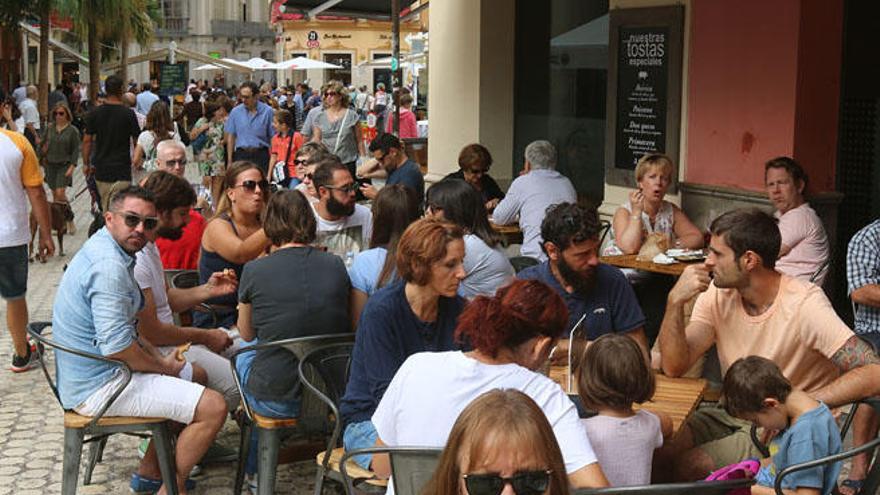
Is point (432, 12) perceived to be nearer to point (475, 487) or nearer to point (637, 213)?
point (637, 213)

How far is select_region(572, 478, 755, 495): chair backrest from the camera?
3861 mm

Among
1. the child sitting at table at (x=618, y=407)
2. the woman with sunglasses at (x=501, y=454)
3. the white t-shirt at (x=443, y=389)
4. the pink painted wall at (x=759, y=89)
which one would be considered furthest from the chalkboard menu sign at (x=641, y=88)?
the woman with sunglasses at (x=501, y=454)

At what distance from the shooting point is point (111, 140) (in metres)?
14.0

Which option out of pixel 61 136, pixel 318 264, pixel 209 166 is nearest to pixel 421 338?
pixel 318 264

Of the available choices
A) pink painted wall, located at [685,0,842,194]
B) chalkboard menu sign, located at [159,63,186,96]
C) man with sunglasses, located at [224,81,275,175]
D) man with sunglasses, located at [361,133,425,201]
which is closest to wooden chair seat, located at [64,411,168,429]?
pink painted wall, located at [685,0,842,194]

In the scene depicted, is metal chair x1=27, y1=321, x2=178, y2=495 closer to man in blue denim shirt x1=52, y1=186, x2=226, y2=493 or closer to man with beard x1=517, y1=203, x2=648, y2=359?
man in blue denim shirt x1=52, y1=186, x2=226, y2=493

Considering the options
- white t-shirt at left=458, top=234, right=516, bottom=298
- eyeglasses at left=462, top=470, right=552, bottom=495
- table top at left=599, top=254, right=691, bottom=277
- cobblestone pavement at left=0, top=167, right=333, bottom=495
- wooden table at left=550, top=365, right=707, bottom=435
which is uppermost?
eyeglasses at left=462, top=470, right=552, bottom=495

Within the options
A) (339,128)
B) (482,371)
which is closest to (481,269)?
(482,371)

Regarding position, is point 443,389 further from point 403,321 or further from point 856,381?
point 856,381

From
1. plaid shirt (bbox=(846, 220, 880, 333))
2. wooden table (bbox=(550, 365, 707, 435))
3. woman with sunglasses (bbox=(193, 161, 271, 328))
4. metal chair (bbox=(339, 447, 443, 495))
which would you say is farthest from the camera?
woman with sunglasses (bbox=(193, 161, 271, 328))

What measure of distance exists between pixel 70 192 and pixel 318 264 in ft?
58.6

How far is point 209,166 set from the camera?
57.0 feet

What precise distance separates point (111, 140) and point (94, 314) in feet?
28.6

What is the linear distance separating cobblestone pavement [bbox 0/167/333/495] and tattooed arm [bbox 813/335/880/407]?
281cm
